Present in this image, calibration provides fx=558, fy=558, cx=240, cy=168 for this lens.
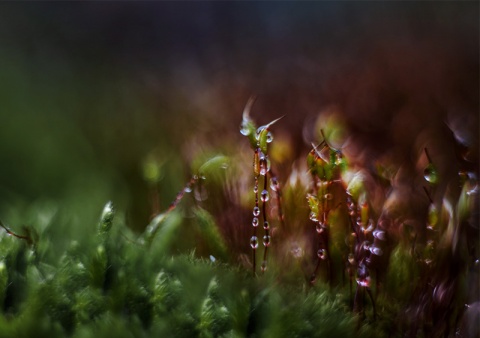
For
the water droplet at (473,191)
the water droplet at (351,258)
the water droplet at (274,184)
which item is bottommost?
the water droplet at (351,258)

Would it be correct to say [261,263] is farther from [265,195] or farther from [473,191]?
[473,191]

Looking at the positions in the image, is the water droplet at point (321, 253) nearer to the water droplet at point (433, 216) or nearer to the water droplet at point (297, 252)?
the water droplet at point (297, 252)

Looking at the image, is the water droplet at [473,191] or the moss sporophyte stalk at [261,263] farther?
the water droplet at [473,191]

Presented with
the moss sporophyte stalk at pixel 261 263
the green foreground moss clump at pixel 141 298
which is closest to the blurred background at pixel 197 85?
the moss sporophyte stalk at pixel 261 263

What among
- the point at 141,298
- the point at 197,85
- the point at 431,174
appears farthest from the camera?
the point at 197,85

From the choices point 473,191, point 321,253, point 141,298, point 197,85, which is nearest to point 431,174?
point 473,191

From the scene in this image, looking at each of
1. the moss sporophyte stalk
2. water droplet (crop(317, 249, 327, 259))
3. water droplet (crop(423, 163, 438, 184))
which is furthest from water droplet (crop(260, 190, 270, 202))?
water droplet (crop(423, 163, 438, 184))
